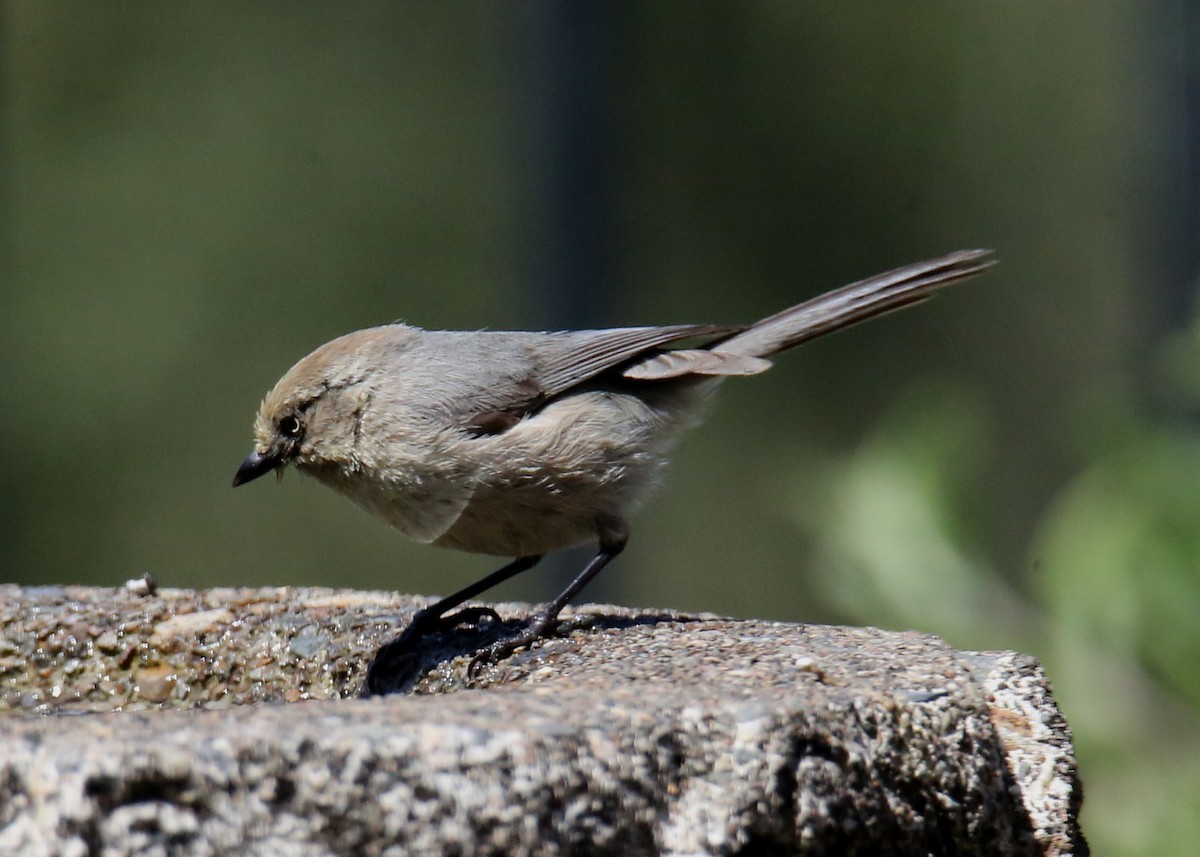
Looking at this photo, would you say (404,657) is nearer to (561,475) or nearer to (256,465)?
(561,475)

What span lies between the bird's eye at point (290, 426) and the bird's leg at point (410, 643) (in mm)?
607

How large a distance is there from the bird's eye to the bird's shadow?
70 centimetres

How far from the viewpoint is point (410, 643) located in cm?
321

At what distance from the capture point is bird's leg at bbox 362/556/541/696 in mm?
3117

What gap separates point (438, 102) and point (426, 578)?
250cm

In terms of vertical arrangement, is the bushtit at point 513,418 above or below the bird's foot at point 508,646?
above

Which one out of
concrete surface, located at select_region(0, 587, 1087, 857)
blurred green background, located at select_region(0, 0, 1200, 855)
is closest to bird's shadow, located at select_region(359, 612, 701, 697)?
concrete surface, located at select_region(0, 587, 1087, 857)

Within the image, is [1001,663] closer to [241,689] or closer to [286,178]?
[241,689]

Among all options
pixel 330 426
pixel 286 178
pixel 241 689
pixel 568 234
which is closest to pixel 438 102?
pixel 286 178

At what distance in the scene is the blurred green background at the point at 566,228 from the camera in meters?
6.73

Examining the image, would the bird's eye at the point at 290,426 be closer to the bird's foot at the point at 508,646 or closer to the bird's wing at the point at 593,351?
the bird's wing at the point at 593,351

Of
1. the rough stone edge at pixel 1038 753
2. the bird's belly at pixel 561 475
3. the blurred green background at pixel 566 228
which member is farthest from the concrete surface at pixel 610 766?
the blurred green background at pixel 566 228

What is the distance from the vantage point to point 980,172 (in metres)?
7.28

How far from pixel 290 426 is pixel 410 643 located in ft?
2.62
